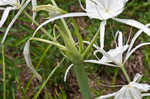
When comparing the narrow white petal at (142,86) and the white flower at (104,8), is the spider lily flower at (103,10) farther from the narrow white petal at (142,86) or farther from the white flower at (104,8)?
the narrow white petal at (142,86)

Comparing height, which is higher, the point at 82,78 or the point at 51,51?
the point at 82,78

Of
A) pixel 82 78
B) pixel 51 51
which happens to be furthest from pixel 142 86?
pixel 51 51

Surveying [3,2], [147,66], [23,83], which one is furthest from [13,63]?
[3,2]

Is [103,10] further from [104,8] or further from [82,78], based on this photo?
[82,78]

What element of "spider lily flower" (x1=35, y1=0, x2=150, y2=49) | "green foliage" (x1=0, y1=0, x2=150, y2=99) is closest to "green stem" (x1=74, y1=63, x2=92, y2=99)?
"spider lily flower" (x1=35, y1=0, x2=150, y2=49)

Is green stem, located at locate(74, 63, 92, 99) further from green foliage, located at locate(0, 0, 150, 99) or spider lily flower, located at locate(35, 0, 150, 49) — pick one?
green foliage, located at locate(0, 0, 150, 99)

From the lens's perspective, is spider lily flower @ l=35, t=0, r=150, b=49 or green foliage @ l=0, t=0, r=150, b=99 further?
green foliage @ l=0, t=0, r=150, b=99

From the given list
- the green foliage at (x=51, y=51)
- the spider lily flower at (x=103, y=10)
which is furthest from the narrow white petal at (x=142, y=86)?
the green foliage at (x=51, y=51)

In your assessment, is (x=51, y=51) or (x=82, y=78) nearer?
(x=82, y=78)

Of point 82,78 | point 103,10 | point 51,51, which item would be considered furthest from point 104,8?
point 51,51

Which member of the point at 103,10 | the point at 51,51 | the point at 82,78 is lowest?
the point at 51,51

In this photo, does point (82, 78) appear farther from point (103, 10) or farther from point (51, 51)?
point (51, 51)
